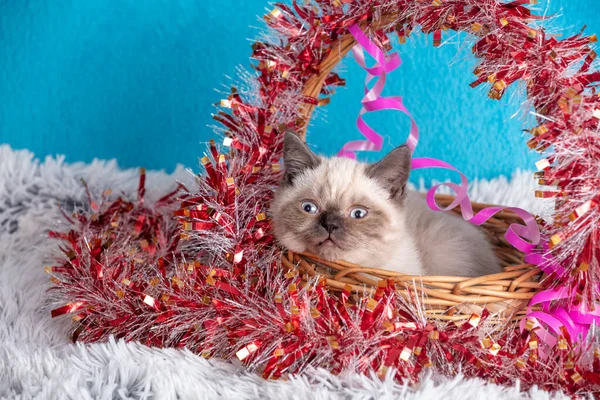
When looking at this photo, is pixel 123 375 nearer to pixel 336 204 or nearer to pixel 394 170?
pixel 336 204

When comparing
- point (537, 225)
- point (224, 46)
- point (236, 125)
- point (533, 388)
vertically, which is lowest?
point (533, 388)

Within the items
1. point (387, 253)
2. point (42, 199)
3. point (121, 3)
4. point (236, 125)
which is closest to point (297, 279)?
point (387, 253)

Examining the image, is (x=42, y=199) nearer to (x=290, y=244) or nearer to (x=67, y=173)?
(x=67, y=173)

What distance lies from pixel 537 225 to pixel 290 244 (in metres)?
0.54

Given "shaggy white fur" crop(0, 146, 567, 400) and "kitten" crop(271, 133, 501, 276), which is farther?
"kitten" crop(271, 133, 501, 276)

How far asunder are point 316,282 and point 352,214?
0.22 meters

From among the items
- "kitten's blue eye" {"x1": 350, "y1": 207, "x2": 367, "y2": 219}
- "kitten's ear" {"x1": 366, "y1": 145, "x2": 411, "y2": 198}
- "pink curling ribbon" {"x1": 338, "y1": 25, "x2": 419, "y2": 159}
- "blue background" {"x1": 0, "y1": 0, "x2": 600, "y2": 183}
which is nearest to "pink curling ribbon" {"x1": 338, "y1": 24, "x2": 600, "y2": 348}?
"pink curling ribbon" {"x1": 338, "y1": 25, "x2": 419, "y2": 159}

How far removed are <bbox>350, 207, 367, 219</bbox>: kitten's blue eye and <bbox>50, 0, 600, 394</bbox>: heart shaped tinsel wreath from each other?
0.20 meters

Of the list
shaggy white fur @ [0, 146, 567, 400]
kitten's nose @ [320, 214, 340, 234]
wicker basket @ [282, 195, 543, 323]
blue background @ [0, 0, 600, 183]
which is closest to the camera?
shaggy white fur @ [0, 146, 567, 400]

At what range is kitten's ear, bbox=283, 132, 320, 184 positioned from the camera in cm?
132

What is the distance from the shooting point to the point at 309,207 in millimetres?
1316

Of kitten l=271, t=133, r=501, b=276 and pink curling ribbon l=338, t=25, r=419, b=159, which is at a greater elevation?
pink curling ribbon l=338, t=25, r=419, b=159

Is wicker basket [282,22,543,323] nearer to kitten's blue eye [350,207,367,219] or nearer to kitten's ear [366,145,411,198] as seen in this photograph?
kitten's blue eye [350,207,367,219]

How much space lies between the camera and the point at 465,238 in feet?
4.99
